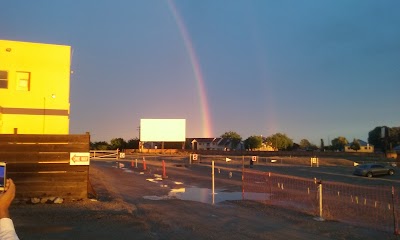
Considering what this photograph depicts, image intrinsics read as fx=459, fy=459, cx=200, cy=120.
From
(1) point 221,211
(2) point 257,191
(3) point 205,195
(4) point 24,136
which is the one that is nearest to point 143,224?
(1) point 221,211

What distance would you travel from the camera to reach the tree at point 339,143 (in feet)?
548

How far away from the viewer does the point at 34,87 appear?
22578 mm

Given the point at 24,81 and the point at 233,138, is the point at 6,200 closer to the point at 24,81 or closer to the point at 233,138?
the point at 24,81

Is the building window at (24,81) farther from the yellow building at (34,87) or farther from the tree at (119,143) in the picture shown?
the tree at (119,143)

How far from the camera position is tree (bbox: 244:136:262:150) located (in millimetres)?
161125

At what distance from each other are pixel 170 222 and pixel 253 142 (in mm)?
150374

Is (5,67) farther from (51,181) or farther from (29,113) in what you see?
(51,181)

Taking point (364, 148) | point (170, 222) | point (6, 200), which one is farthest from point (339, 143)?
point (6, 200)

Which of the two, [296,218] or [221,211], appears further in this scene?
[221,211]

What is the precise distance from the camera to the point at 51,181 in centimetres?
1588

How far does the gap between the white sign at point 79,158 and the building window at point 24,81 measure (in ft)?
Answer: 26.6

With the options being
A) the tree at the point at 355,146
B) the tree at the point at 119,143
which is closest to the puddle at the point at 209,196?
the tree at the point at 119,143

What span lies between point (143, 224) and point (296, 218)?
4350 mm

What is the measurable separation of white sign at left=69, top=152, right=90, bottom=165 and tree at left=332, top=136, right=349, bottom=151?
15921 centimetres
